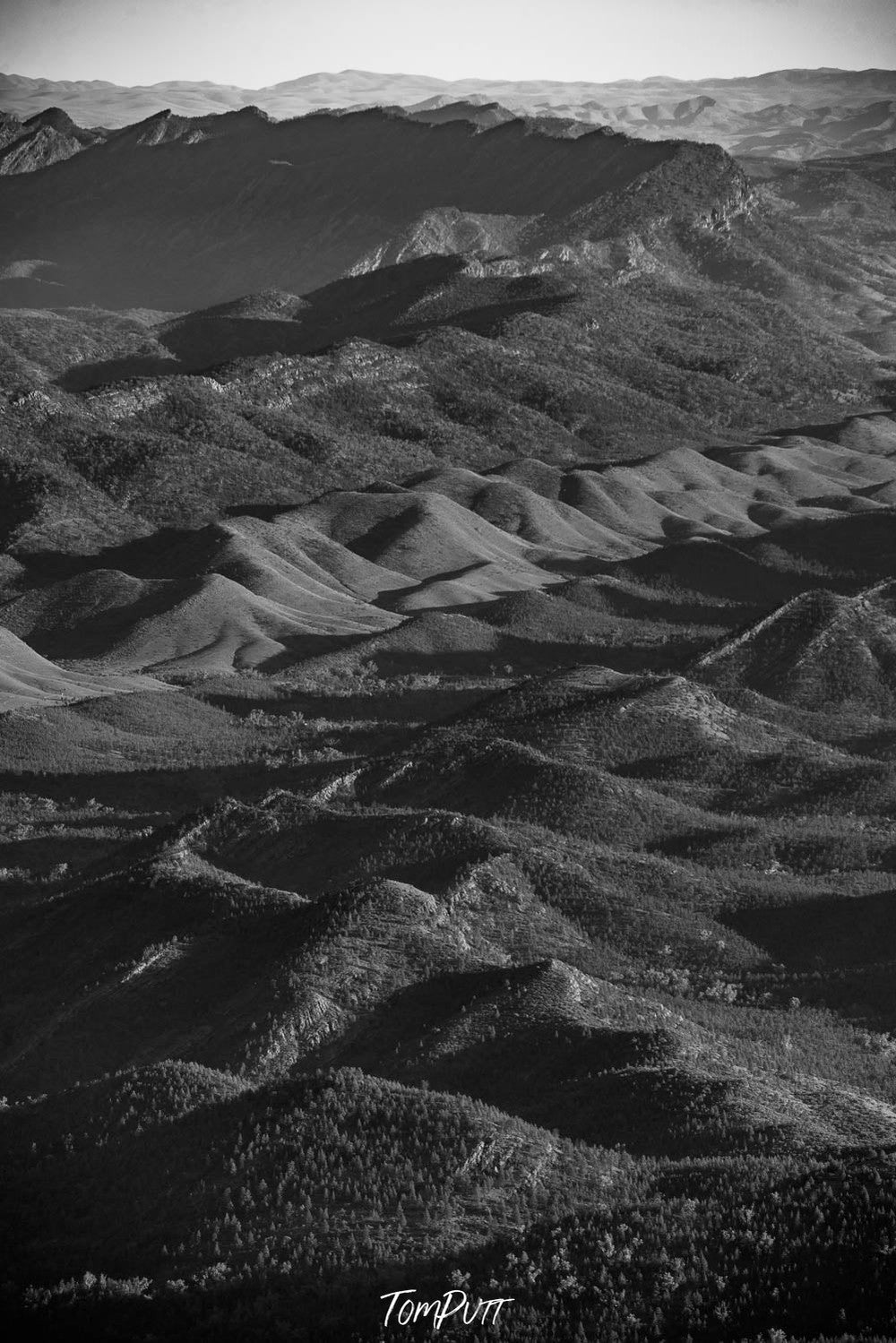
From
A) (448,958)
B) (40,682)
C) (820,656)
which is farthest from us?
(40,682)

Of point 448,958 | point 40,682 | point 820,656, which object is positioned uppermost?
point 448,958

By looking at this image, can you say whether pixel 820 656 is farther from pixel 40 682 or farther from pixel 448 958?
pixel 448 958

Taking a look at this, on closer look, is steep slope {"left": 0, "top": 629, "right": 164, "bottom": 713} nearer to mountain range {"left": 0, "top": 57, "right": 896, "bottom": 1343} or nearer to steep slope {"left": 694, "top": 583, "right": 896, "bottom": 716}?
mountain range {"left": 0, "top": 57, "right": 896, "bottom": 1343}

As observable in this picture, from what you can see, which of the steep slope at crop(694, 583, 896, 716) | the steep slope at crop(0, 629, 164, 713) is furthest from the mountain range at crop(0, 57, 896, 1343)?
the steep slope at crop(0, 629, 164, 713)

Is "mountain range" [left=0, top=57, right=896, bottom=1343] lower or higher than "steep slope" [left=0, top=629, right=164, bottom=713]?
higher

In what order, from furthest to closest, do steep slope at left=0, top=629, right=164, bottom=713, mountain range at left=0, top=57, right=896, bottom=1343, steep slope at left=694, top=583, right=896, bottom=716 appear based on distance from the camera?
1. steep slope at left=0, top=629, right=164, bottom=713
2. steep slope at left=694, top=583, right=896, bottom=716
3. mountain range at left=0, top=57, right=896, bottom=1343

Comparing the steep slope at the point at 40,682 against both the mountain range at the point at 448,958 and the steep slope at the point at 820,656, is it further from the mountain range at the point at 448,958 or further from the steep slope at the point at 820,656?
the steep slope at the point at 820,656

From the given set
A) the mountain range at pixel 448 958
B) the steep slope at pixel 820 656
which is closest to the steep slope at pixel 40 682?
the mountain range at pixel 448 958

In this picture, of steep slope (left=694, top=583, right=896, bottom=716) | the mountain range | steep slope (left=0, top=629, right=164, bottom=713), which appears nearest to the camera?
the mountain range

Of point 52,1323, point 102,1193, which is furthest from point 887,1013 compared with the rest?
point 52,1323

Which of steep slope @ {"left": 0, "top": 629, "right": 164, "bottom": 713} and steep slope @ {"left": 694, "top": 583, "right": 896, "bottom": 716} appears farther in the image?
steep slope @ {"left": 0, "top": 629, "right": 164, "bottom": 713}

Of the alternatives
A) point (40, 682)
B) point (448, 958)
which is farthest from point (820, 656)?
point (448, 958)
